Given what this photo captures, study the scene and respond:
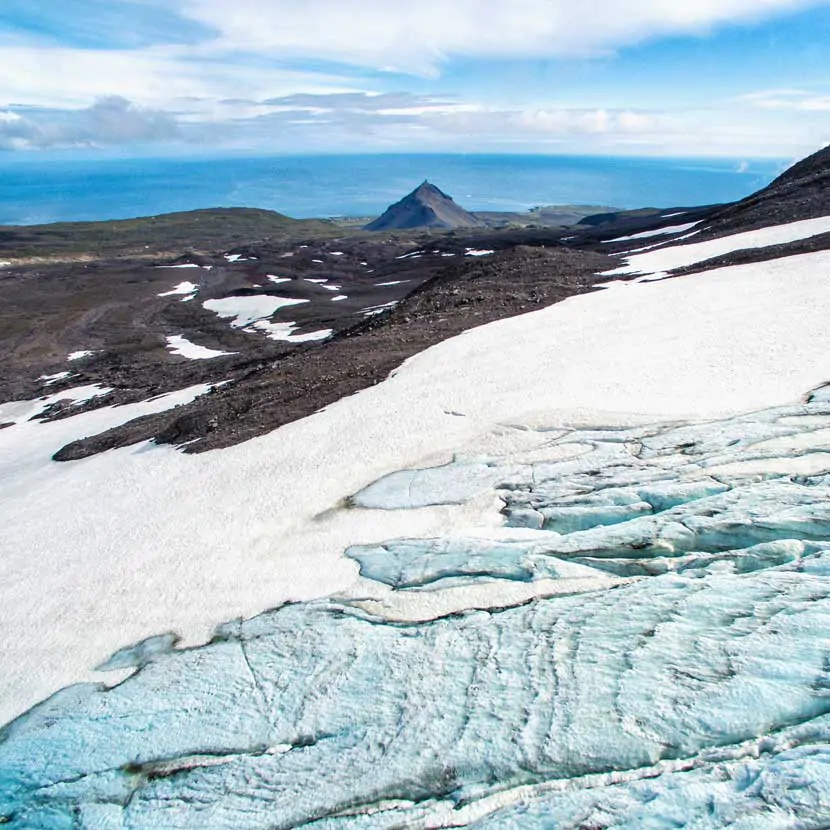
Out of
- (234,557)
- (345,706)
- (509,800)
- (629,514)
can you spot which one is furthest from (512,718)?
(234,557)

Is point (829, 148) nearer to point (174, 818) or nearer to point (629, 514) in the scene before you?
point (629, 514)

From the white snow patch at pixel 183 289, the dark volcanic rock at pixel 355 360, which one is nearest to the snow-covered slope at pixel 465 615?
the dark volcanic rock at pixel 355 360

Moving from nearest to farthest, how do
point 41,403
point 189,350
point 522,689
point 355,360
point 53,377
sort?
1. point 522,689
2. point 355,360
3. point 41,403
4. point 53,377
5. point 189,350

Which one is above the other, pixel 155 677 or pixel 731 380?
pixel 731 380

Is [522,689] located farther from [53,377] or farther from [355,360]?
[53,377]

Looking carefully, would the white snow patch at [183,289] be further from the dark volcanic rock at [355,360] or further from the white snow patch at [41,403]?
the dark volcanic rock at [355,360]

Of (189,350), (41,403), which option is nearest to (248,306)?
(189,350)
